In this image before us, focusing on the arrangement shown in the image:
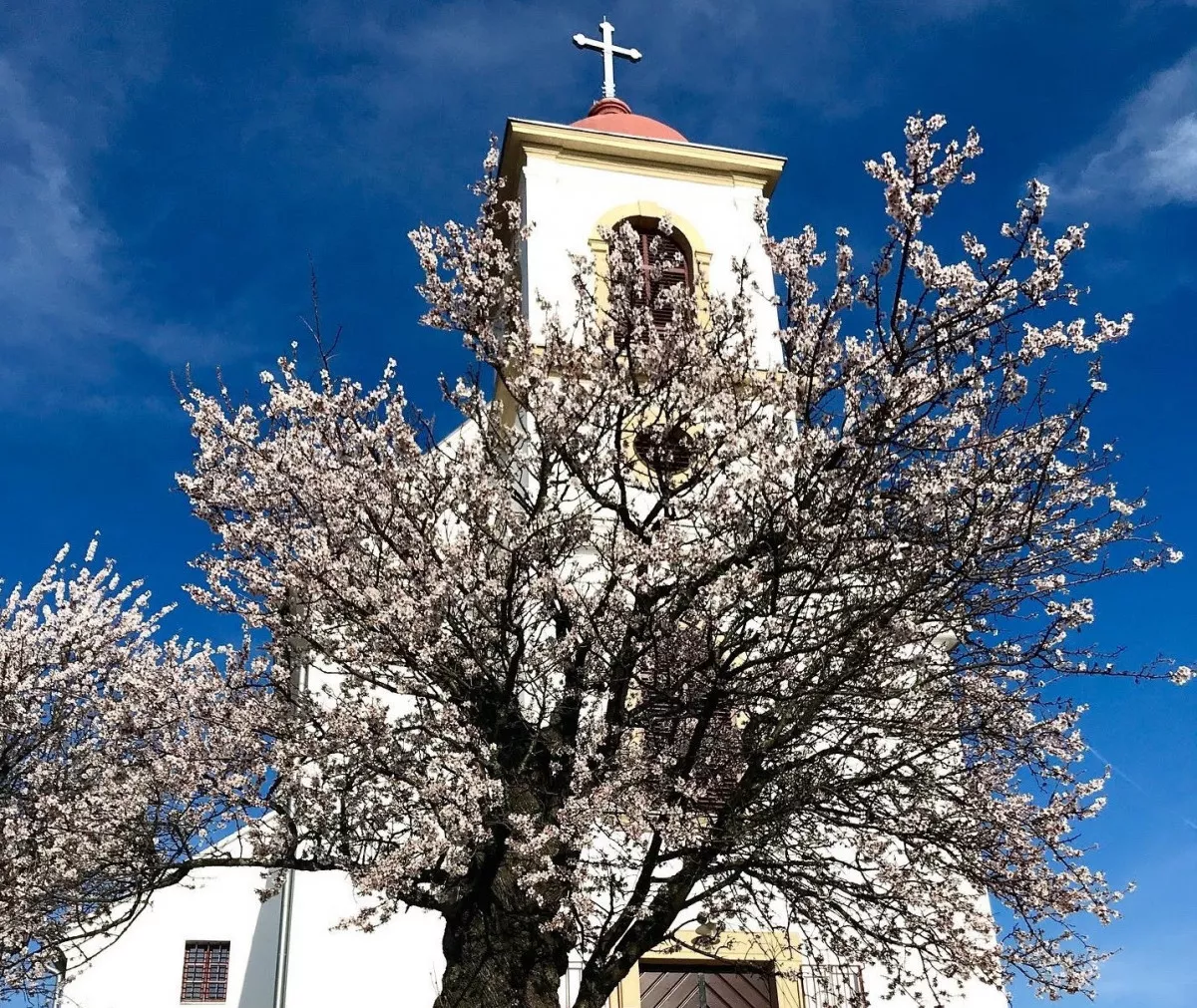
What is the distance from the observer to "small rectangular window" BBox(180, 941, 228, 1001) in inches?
609

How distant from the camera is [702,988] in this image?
39.3ft

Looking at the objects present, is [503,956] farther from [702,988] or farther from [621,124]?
[621,124]

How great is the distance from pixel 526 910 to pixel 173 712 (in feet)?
13.0

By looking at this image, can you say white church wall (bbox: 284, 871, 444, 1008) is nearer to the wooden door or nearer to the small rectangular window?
the wooden door

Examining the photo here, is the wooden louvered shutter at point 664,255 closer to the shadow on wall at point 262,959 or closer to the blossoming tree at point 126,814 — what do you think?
the blossoming tree at point 126,814

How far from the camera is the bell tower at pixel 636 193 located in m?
16.0

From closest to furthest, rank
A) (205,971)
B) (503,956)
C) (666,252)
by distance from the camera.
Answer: (503,956) → (205,971) → (666,252)

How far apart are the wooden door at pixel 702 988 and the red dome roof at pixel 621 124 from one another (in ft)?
37.1

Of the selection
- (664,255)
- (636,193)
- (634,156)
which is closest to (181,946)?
(664,255)

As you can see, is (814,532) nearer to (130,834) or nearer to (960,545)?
(960,545)

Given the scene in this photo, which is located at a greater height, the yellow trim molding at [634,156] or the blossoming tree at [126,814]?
the yellow trim molding at [634,156]

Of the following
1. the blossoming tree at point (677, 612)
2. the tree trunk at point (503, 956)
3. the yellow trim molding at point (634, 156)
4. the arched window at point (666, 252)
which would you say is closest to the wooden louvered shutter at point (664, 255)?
the arched window at point (666, 252)

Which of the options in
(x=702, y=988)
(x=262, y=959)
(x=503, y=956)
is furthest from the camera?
(x=262, y=959)

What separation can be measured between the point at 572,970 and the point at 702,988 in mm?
1641
